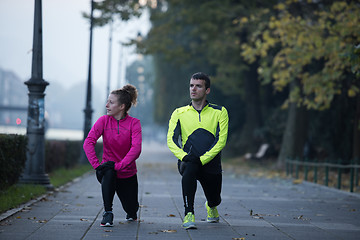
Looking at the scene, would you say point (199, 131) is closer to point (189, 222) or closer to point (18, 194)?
point (189, 222)

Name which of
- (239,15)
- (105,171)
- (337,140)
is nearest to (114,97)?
(105,171)

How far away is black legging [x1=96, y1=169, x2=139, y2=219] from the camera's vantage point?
6973 mm

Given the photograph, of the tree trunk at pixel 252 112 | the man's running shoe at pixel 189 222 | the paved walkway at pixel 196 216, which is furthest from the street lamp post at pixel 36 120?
the tree trunk at pixel 252 112

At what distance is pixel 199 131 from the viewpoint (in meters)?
7.09

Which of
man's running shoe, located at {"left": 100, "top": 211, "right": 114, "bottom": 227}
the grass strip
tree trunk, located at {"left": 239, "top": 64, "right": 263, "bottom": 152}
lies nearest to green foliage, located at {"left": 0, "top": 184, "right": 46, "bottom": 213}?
the grass strip

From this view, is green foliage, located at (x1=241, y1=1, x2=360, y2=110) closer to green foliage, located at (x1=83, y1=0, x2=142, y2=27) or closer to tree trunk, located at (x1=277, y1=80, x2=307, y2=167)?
tree trunk, located at (x1=277, y1=80, x2=307, y2=167)

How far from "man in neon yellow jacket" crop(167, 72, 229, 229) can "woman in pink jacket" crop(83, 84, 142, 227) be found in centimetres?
48

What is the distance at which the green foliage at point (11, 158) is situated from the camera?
1036cm

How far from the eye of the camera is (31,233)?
254 inches

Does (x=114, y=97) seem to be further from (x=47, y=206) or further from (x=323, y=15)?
(x=323, y=15)

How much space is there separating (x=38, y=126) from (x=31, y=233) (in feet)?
19.7

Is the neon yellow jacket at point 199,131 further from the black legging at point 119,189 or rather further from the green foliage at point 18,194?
the green foliage at point 18,194

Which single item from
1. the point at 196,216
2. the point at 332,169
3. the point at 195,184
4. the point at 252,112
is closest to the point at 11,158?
the point at 196,216

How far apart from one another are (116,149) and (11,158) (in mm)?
4619
